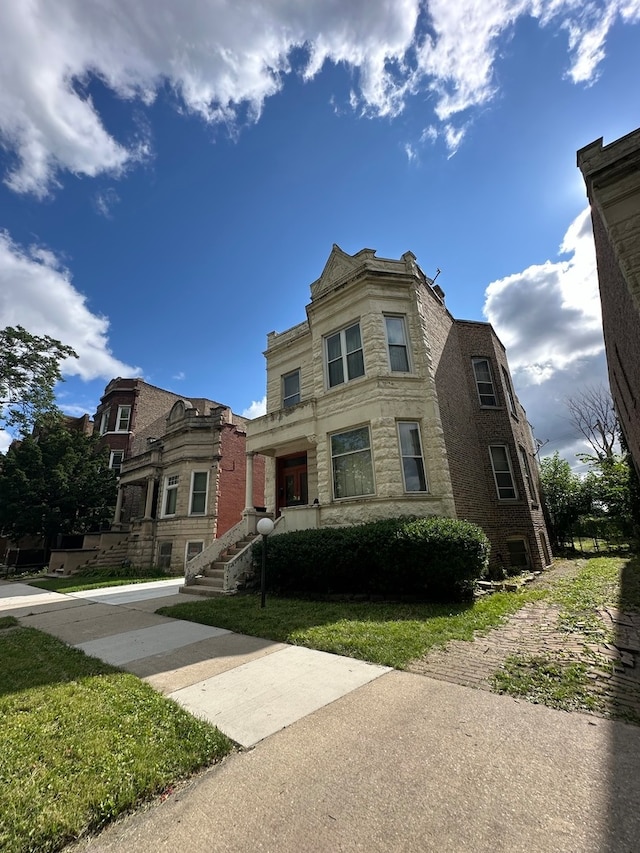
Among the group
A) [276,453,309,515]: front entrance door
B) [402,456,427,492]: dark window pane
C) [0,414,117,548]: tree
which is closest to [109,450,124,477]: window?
[0,414,117,548]: tree

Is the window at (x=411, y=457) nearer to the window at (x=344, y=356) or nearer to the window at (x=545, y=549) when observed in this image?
the window at (x=344, y=356)

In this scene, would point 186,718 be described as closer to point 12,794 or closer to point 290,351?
point 12,794

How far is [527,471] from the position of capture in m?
15.1

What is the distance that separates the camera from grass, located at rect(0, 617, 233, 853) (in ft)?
7.25

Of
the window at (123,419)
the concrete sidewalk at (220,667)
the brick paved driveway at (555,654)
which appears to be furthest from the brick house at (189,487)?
the brick paved driveway at (555,654)

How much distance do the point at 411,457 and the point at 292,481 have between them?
5.51m

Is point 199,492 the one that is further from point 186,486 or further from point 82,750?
point 82,750

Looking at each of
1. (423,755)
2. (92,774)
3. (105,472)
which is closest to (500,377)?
(423,755)

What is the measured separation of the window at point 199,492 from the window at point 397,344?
11.6 m

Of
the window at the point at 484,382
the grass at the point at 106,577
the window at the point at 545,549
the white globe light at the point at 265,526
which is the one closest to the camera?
the white globe light at the point at 265,526

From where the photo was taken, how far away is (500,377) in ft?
50.2

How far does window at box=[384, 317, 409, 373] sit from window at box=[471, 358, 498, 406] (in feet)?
15.8

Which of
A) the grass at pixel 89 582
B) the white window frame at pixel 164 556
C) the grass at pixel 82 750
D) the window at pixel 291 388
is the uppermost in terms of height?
the window at pixel 291 388

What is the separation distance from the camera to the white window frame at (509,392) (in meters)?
15.5
